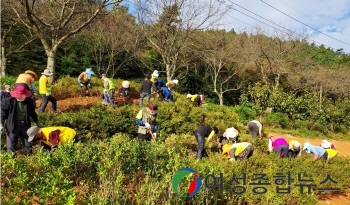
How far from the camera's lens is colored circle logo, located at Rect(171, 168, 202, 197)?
3733 millimetres

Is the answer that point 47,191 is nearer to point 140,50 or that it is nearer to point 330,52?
point 140,50

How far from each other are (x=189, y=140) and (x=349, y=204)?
4151 millimetres

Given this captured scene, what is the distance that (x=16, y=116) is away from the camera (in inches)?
201

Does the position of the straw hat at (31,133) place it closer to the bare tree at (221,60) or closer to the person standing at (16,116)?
the person standing at (16,116)

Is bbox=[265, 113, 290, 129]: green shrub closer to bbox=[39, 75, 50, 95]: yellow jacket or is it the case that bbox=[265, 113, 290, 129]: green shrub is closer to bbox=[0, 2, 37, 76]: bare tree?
bbox=[39, 75, 50, 95]: yellow jacket

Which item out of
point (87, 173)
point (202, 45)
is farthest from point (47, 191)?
point (202, 45)

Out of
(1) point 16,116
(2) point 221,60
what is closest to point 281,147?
(1) point 16,116

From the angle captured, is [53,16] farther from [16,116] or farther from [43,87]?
[16,116]

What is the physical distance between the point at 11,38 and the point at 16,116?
18.9 m

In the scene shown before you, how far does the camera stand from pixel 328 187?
6.86 metres

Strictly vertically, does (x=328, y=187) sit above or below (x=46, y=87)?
below

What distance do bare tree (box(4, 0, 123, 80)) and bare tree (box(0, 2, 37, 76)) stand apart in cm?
246

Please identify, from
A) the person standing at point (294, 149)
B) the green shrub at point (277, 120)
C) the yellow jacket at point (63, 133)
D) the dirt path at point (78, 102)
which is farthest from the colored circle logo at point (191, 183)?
the green shrub at point (277, 120)

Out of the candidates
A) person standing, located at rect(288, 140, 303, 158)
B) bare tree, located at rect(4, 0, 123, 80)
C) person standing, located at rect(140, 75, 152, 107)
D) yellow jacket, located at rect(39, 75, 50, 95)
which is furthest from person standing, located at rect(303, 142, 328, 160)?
bare tree, located at rect(4, 0, 123, 80)
